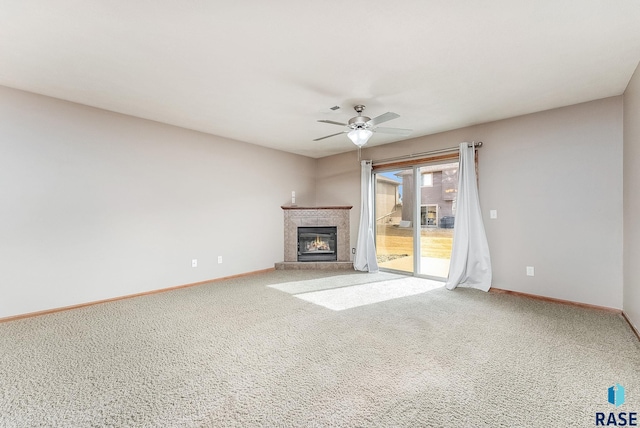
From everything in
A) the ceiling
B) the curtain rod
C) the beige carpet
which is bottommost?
Result: the beige carpet

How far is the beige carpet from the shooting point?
5.28 ft

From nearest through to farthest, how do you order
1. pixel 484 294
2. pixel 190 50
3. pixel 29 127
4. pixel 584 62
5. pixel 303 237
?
pixel 190 50 → pixel 584 62 → pixel 29 127 → pixel 484 294 → pixel 303 237

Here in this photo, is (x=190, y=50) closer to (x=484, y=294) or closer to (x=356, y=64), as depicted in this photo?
(x=356, y=64)

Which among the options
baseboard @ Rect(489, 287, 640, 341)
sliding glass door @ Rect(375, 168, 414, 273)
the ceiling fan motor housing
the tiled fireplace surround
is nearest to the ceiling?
the ceiling fan motor housing

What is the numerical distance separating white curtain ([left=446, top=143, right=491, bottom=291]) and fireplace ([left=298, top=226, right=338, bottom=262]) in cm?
252

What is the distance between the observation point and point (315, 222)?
6.04 meters

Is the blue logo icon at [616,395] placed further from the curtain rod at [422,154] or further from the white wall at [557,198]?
the curtain rod at [422,154]

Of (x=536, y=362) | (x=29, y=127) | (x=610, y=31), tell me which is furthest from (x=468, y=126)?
(x=29, y=127)

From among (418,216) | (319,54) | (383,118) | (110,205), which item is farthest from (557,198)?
(110,205)

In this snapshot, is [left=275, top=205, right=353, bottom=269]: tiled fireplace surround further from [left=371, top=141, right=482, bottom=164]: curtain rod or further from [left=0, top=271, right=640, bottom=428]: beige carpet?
[left=0, top=271, right=640, bottom=428]: beige carpet

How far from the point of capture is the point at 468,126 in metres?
4.36

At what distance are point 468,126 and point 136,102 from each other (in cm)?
467

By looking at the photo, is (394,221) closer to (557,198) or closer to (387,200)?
(387,200)

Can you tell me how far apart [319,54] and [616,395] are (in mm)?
3172
